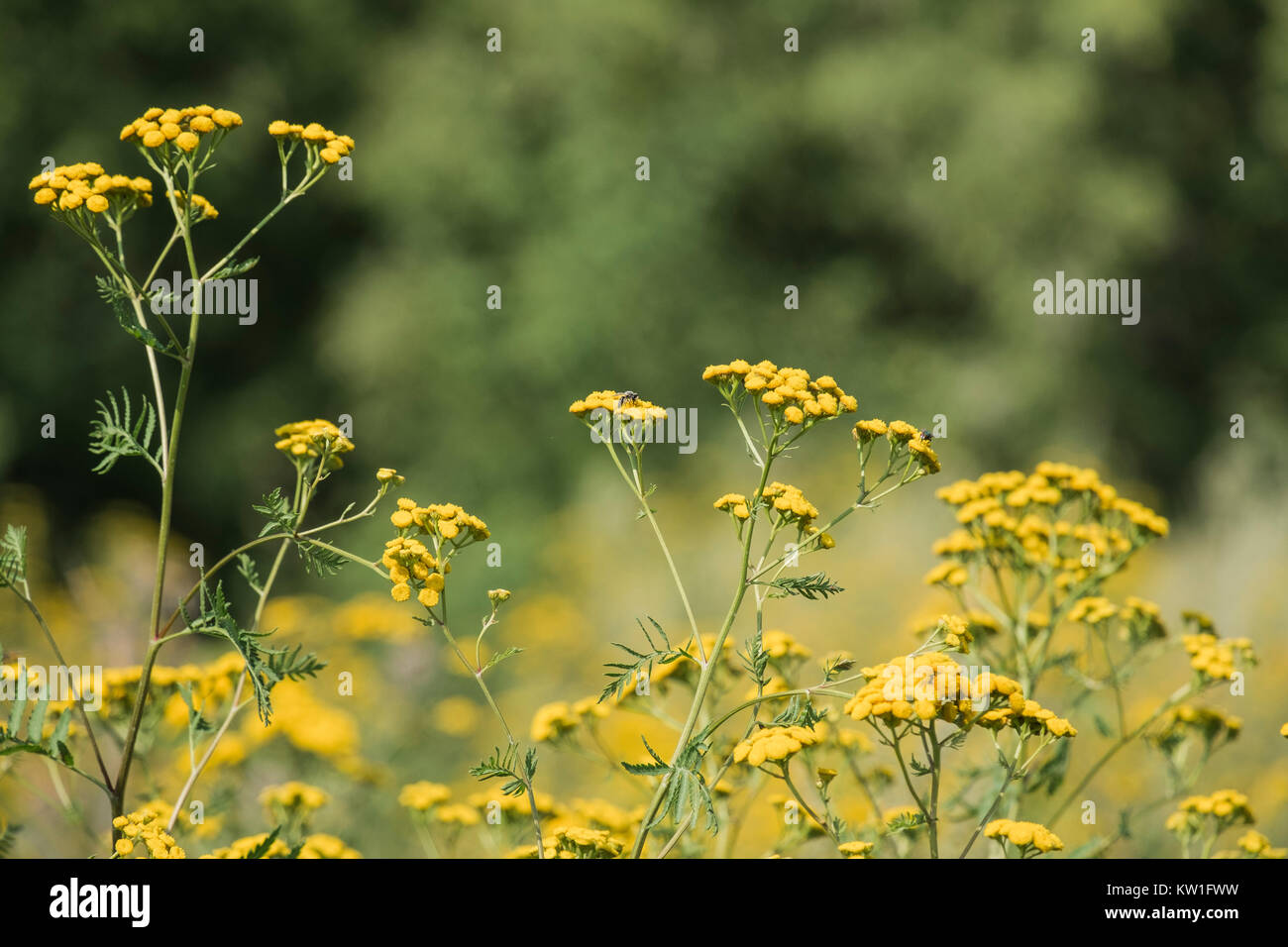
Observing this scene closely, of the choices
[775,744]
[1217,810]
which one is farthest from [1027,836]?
[1217,810]

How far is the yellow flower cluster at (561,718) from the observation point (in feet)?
9.25

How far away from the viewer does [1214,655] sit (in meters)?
3.00

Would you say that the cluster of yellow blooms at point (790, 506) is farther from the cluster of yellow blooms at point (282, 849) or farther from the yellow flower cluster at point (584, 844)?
the cluster of yellow blooms at point (282, 849)

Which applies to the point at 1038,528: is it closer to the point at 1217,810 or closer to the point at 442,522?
the point at 1217,810

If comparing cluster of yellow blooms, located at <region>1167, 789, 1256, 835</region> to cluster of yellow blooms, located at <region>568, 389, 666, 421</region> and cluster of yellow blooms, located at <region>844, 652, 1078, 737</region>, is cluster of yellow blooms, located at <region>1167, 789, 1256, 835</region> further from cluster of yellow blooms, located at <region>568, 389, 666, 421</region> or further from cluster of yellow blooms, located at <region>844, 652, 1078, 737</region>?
cluster of yellow blooms, located at <region>568, 389, 666, 421</region>

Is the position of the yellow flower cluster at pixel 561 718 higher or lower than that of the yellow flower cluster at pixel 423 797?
higher

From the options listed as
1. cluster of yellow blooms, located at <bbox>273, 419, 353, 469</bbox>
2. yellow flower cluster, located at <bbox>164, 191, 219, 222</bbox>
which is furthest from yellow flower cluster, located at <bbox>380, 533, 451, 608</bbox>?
yellow flower cluster, located at <bbox>164, 191, 219, 222</bbox>

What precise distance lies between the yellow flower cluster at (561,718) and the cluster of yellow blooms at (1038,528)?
930mm

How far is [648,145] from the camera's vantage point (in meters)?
12.5

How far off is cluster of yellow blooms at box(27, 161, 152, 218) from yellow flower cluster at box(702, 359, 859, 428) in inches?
45.7

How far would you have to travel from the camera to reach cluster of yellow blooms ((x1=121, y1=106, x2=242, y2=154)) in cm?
217

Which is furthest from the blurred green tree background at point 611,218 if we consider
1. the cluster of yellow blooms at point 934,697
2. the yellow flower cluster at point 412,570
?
the cluster of yellow blooms at point 934,697
